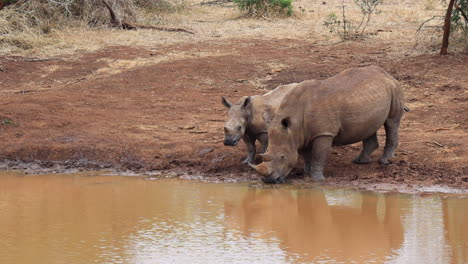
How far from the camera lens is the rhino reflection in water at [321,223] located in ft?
25.7

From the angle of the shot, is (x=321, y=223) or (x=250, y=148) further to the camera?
(x=250, y=148)

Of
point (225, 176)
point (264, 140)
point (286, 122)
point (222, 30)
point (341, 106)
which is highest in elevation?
point (341, 106)

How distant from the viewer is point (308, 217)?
9172mm

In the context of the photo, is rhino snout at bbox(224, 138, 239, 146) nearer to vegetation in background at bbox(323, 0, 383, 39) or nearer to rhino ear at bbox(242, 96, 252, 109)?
rhino ear at bbox(242, 96, 252, 109)

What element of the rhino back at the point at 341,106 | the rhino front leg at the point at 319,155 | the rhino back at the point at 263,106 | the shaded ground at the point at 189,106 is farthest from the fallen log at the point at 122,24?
the rhino front leg at the point at 319,155

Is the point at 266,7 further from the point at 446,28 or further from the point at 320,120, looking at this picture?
the point at 320,120

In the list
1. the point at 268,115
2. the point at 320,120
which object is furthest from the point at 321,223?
the point at 268,115

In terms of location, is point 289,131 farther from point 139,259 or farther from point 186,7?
point 186,7

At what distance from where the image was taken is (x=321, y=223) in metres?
8.89

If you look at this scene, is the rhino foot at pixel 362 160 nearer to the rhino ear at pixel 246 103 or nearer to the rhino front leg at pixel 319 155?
the rhino front leg at pixel 319 155

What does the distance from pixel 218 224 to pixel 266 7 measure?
40.4 feet

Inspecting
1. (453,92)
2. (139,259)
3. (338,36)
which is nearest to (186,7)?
(338,36)

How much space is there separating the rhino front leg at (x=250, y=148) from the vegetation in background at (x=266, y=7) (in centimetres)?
918

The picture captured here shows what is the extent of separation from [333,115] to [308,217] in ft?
5.84
